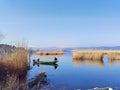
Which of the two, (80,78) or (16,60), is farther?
(80,78)

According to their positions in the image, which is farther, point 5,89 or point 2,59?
point 2,59

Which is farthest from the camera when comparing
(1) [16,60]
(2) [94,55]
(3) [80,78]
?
(2) [94,55]

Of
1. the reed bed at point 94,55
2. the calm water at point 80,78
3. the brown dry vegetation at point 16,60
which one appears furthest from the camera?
the reed bed at point 94,55

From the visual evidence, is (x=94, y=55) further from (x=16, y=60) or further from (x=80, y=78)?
(x=16, y=60)

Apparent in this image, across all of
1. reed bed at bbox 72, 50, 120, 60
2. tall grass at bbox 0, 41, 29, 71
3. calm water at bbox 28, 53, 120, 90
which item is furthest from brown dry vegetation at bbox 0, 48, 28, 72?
reed bed at bbox 72, 50, 120, 60

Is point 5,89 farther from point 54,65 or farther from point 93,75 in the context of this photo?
point 54,65

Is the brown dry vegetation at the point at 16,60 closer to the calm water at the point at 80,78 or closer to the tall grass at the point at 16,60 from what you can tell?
the tall grass at the point at 16,60

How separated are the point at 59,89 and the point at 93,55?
875 inches

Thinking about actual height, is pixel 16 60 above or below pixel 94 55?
below

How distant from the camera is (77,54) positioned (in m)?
40.6

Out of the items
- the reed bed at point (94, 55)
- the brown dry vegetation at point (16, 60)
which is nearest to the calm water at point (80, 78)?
the brown dry vegetation at point (16, 60)

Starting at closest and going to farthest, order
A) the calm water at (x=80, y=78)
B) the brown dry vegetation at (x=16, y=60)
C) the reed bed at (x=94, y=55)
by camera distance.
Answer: the calm water at (x=80, y=78), the brown dry vegetation at (x=16, y=60), the reed bed at (x=94, y=55)

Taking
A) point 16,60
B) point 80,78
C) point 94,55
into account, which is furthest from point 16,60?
point 94,55

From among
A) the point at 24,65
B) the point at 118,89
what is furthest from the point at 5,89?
the point at 24,65
